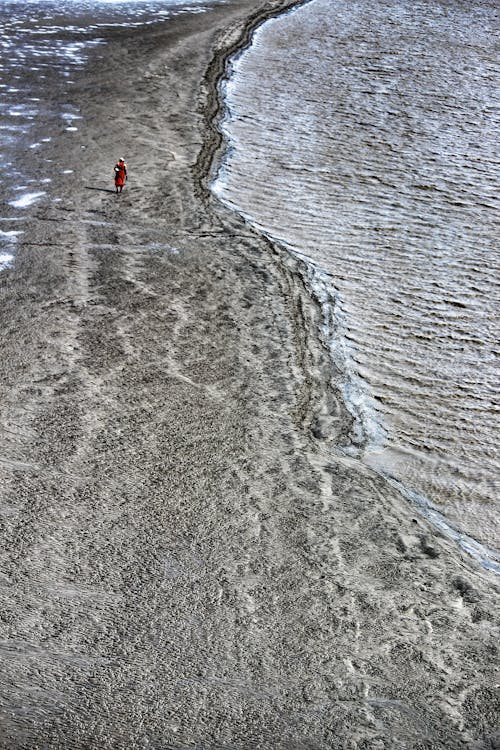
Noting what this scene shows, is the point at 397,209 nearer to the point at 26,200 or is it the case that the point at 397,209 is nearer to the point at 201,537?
the point at 26,200

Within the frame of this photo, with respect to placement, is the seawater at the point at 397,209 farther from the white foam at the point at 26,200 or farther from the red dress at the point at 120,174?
the white foam at the point at 26,200

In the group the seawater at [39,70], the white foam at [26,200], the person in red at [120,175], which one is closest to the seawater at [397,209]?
the person in red at [120,175]

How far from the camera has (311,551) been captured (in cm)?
708

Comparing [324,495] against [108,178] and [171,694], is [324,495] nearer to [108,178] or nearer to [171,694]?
[171,694]

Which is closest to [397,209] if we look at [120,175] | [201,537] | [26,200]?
[120,175]

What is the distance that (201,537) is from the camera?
7102 mm

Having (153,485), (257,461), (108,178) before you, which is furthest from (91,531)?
(108,178)

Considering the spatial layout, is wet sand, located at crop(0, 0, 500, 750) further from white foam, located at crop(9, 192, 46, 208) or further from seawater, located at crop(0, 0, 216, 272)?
seawater, located at crop(0, 0, 216, 272)

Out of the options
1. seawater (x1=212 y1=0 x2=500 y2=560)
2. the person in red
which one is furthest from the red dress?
seawater (x1=212 y1=0 x2=500 y2=560)

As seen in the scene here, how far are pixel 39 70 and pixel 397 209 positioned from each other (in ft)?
25.1

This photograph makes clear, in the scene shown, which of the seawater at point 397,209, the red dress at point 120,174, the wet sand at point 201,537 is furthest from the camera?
the red dress at point 120,174

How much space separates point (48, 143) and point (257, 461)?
7.65 metres

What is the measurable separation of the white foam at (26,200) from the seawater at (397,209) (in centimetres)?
226

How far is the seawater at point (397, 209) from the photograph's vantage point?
8.59m
